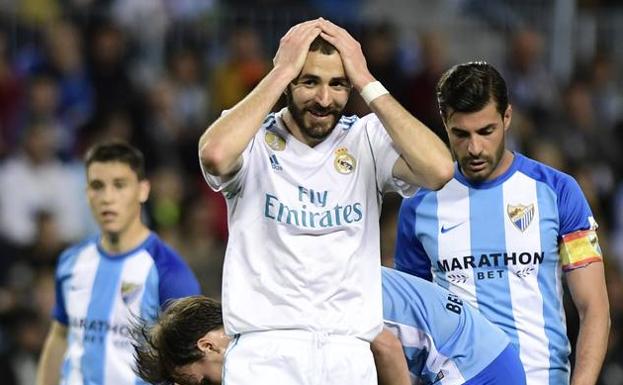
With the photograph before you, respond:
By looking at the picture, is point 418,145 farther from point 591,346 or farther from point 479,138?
point 591,346

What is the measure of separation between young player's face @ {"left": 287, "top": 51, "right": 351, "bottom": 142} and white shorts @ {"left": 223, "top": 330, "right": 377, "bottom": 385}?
2.45ft

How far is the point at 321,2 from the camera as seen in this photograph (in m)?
14.1

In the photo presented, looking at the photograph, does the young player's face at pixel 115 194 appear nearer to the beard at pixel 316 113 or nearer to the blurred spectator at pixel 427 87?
the beard at pixel 316 113

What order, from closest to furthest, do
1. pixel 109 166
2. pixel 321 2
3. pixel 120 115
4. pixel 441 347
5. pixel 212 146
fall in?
pixel 212 146 < pixel 441 347 < pixel 109 166 < pixel 120 115 < pixel 321 2

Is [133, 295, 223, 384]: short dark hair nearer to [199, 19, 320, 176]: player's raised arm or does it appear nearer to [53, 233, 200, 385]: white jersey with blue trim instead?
[199, 19, 320, 176]: player's raised arm

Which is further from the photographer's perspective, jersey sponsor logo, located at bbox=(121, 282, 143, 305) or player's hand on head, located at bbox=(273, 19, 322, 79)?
jersey sponsor logo, located at bbox=(121, 282, 143, 305)

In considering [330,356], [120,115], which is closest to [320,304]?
[330,356]

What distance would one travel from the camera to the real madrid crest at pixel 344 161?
5270mm

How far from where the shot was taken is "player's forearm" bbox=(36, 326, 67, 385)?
7.41m

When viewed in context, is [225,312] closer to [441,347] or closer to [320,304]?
[320,304]

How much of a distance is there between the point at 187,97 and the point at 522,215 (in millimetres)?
7242

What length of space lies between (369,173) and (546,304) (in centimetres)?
110

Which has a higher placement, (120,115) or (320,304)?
(120,115)

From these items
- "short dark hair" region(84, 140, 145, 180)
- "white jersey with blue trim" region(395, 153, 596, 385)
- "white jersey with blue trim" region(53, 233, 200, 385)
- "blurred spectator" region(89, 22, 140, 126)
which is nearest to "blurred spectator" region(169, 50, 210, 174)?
"blurred spectator" region(89, 22, 140, 126)
